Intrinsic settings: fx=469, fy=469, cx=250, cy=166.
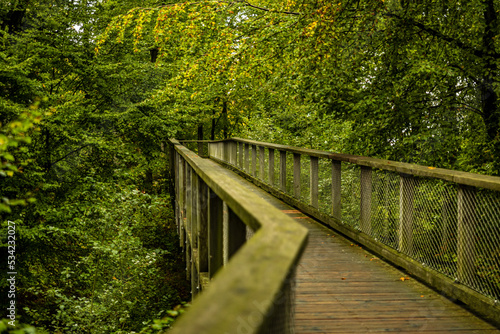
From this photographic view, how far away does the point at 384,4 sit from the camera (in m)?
8.51

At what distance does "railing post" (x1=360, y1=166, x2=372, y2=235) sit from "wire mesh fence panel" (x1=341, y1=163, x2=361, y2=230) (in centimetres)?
15

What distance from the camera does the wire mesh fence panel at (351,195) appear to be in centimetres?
727

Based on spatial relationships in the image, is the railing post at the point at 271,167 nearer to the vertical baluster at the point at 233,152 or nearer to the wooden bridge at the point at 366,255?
the wooden bridge at the point at 366,255

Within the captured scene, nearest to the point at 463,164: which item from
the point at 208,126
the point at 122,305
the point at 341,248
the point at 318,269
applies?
the point at 341,248

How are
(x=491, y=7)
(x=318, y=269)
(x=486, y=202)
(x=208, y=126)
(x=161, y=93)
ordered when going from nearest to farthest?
(x=486, y=202)
(x=318, y=269)
(x=491, y=7)
(x=161, y=93)
(x=208, y=126)

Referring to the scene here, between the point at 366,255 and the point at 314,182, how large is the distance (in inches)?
109

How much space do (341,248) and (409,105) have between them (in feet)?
12.1

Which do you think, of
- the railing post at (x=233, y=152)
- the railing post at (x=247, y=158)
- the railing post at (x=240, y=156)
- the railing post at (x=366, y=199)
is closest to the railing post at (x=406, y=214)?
the railing post at (x=366, y=199)

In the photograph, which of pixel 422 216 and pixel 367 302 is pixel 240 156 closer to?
pixel 422 216

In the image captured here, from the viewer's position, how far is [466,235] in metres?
4.55

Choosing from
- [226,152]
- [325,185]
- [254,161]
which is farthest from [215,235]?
[226,152]

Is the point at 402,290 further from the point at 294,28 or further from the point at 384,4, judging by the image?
the point at 294,28

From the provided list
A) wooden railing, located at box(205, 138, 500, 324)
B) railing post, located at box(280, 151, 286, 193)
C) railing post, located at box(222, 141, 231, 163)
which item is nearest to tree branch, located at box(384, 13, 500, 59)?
Answer: wooden railing, located at box(205, 138, 500, 324)

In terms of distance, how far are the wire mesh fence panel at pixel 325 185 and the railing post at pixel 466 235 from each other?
3711 mm
